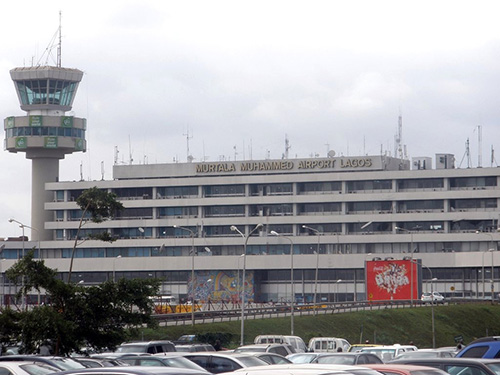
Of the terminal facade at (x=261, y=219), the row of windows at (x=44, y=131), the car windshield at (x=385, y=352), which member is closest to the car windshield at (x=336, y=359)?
the car windshield at (x=385, y=352)

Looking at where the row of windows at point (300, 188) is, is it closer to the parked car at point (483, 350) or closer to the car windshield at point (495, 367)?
the parked car at point (483, 350)

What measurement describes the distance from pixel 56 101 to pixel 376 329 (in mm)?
66812

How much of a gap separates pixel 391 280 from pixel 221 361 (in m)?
90.6

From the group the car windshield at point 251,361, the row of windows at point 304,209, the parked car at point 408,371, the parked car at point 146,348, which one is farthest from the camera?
the row of windows at point 304,209

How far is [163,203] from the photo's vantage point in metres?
145

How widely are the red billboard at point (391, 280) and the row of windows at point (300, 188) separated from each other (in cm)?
2188

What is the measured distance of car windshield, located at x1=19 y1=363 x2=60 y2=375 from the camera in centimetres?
2178

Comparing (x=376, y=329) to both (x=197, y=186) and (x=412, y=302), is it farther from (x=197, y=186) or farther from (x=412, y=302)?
(x=197, y=186)

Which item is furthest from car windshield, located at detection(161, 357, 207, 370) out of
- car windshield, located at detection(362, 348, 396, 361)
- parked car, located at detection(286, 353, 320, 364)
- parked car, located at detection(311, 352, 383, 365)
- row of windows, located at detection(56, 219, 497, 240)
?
row of windows, located at detection(56, 219, 497, 240)

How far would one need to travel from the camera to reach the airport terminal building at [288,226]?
135 meters

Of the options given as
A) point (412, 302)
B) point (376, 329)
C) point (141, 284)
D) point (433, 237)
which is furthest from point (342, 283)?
point (141, 284)

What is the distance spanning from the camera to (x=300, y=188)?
143 m

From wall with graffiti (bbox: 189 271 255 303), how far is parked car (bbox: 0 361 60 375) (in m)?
115

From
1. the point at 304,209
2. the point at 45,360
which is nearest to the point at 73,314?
the point at 45,360
